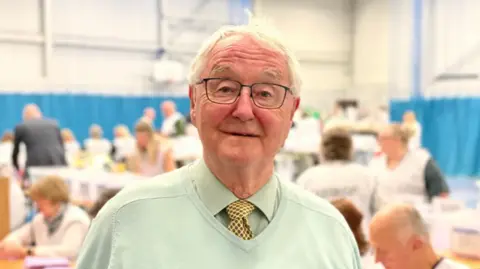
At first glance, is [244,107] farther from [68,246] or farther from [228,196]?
[68,246]

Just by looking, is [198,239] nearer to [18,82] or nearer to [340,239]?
[340,239]

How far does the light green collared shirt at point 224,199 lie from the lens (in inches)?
49.2

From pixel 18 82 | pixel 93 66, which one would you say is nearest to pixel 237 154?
pixel 18 82

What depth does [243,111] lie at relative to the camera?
1169 millimetres

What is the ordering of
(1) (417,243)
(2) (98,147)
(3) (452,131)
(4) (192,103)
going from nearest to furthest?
(4) (192,103)
(1) (417,243)
(2) (98,147)
(3) (452,131)

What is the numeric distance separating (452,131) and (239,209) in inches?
446

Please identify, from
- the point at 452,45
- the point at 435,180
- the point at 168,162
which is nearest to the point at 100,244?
the point at 435,180

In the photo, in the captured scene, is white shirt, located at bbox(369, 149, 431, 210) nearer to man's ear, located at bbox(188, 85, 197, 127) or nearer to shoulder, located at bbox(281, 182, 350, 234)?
shoulder, located at bbox(281, 182, 350, 234)

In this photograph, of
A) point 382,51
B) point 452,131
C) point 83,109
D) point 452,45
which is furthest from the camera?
point 382,51

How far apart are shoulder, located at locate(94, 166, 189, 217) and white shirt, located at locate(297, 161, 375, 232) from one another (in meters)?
2.34

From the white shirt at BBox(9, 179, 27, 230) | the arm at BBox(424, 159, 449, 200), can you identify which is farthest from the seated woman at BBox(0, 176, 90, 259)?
the arm at BBox(424, 159, 449, 200)

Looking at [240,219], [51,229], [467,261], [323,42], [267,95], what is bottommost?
[467,261]

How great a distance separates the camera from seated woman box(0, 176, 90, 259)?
3.45m

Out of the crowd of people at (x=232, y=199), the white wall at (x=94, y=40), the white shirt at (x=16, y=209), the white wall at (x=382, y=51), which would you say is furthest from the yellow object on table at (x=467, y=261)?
the white wall at (x=382, y=51)
